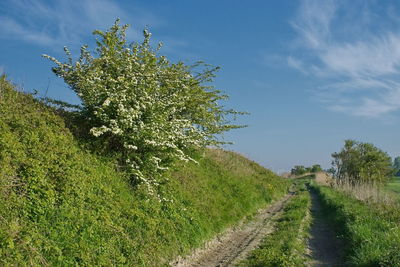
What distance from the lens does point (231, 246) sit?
42.9 ft

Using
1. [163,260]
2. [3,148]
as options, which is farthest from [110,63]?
[163,260]

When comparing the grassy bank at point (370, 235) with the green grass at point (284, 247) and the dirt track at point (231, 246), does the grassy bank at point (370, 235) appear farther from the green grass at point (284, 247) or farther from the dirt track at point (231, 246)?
the dirt track at point (231, 246)

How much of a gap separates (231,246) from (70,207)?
6.66m

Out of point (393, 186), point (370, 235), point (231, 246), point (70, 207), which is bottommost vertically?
point (231, 246)

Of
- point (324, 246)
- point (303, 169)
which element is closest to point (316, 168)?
point (303, 169)

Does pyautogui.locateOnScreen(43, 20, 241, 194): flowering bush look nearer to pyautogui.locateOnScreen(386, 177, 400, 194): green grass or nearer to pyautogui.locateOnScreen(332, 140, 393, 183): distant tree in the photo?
pyautogui.locateOnScreen(386, 177, 400, 194): green grass

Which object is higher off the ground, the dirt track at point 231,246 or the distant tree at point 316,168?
the distant tree at point 316,168

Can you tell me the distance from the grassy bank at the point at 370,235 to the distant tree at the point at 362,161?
153 feet

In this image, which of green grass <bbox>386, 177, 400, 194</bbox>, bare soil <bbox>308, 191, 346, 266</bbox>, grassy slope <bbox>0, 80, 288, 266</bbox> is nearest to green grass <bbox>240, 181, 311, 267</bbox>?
bare soil <bbox>308, 191, 346, 266</bbox>

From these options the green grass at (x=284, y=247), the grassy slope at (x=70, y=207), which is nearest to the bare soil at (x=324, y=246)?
the green grass at (x=284, y=247)

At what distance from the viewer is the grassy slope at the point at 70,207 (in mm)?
6961

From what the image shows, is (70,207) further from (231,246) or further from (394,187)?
(394,187)

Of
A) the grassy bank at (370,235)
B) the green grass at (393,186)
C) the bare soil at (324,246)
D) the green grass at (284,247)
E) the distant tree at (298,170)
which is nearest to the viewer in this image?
the grassy bank at (370,235)

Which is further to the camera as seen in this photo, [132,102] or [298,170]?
[298,170]
